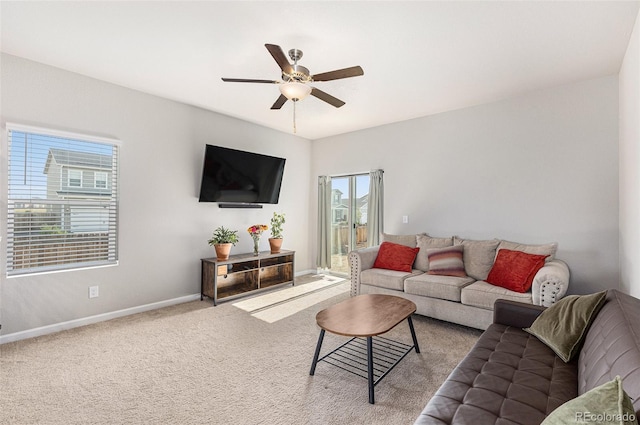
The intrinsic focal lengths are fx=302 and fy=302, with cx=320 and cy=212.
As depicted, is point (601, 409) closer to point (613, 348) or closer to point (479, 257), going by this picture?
point (613, 348)

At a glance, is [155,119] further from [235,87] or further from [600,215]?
[600,215]

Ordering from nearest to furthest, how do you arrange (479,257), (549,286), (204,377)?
1. (204,377)
2. (549,286)
3. (479,257)

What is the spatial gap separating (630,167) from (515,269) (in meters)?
1.29

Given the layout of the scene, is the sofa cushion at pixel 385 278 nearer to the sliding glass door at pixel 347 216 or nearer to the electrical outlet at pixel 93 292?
the sliding glass door at pixel 347 216

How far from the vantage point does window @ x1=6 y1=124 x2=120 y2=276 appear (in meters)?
2.96

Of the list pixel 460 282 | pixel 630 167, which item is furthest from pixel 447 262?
pixel 630 167

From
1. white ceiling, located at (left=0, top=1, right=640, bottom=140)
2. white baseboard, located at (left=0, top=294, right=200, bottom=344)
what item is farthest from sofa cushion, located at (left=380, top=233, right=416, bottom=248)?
white baseboard, located at (left=0, top=294, right=200, bottom=344)

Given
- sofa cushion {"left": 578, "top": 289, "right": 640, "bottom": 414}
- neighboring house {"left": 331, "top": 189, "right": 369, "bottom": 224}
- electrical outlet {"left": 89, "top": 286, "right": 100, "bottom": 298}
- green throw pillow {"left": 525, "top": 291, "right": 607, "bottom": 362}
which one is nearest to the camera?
sofa cushion {"left": 578, "top": 289, "right": 640, "bottom": 414}

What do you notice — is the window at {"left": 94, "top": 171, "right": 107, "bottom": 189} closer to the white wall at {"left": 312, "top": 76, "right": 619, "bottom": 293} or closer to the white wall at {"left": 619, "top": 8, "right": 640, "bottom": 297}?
the white wall at {"left": 312, "top": 76, "right": 619, "bottom": 293}

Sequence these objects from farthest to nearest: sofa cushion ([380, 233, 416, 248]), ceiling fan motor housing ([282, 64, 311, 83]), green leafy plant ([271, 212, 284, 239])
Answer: green leafy plant ([271, 212, 284, 239])
sofa cushion ([380, 233, 416, 248])
ceiling fan motor housing ([282, 64, 311, 83])

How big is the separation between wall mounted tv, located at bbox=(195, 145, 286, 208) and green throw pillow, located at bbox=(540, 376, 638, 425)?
165 inches

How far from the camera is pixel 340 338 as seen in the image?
9.99 ft

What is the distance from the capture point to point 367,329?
2.20 meters

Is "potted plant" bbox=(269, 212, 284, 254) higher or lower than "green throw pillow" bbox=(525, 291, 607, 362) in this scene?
higher
